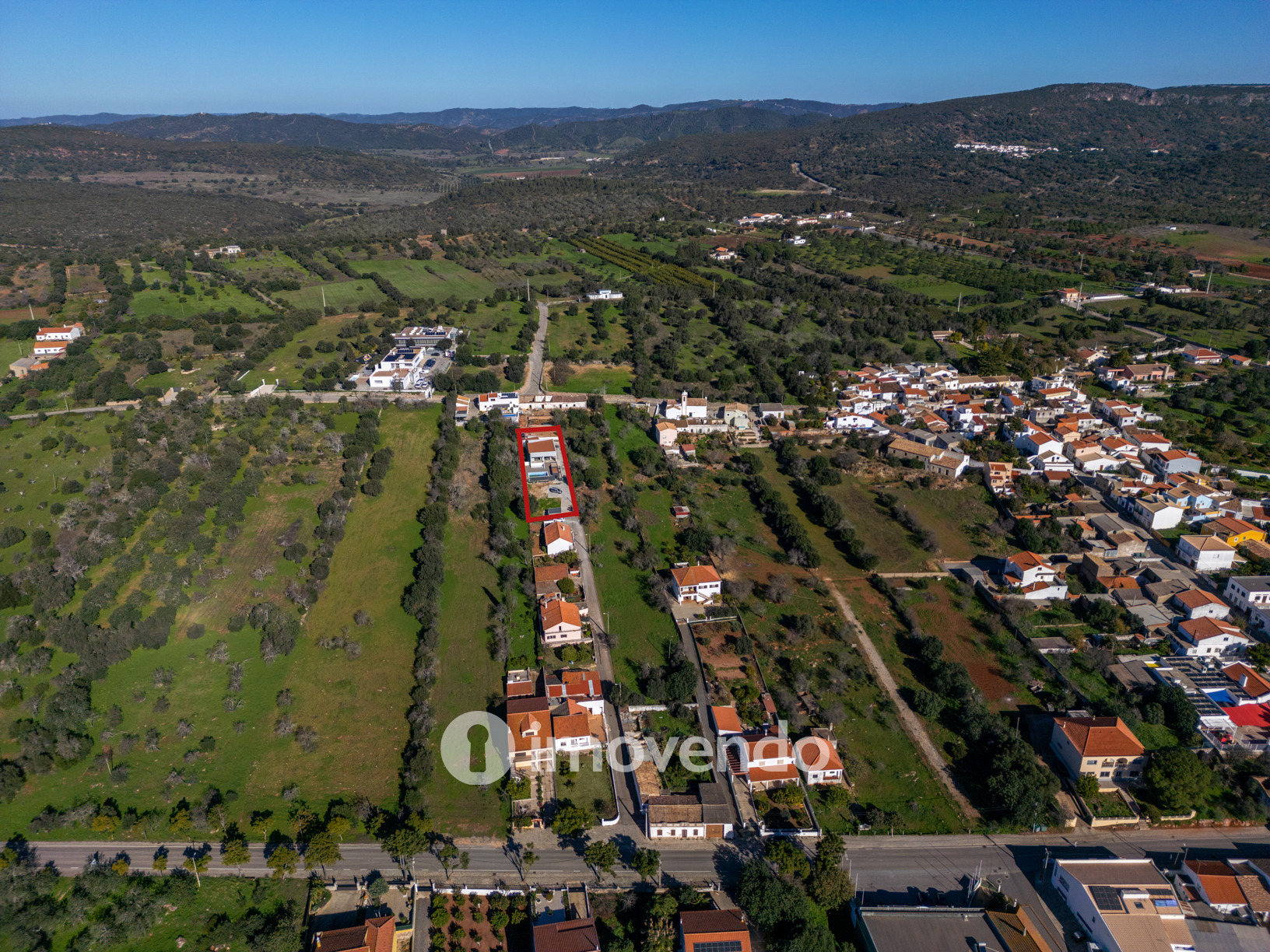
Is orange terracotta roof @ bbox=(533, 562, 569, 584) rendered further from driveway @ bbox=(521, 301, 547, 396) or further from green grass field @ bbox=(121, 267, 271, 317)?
green grass field @ bbox=(121, 267, 271, 317)

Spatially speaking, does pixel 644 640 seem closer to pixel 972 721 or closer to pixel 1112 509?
pixel 972 721

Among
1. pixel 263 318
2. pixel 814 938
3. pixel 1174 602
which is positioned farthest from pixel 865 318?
pixel 814 938

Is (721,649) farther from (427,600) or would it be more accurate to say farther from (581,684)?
(427,600)

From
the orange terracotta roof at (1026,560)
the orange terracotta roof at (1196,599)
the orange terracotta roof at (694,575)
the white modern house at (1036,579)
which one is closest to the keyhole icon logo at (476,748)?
the orange terracotta roof at (694,575)

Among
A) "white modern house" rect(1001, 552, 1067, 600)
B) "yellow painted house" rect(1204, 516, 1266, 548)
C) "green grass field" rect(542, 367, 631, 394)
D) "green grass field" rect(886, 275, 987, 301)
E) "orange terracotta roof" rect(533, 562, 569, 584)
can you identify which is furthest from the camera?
"green grass field" rect(886, 275, 987, 301)

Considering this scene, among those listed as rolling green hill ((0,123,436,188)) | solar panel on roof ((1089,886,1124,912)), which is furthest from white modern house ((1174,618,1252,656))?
rolling green hill ((0,123,436,188))

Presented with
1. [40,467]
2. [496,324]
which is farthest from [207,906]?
[496,324]
